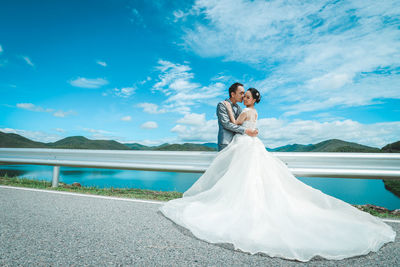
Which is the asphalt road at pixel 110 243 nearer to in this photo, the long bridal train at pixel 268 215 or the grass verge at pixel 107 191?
the long bridal train at pixel 268 215

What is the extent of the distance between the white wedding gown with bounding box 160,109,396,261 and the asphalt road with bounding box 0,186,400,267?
4.2 inches

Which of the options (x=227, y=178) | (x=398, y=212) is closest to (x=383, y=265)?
(x=227, y=178)

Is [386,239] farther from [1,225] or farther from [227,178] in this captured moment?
[1,225]

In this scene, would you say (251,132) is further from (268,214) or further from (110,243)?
(110,243)

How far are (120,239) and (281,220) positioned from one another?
1.66 m

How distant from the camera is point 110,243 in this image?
2049 mm

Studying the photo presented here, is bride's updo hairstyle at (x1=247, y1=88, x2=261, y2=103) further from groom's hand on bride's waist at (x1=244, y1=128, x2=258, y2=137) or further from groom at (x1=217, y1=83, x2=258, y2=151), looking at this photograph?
groom's hand on bride's waist at (x1=244, y1=128, x2=258, y2=137)

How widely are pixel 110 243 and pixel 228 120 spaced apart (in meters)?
2.72

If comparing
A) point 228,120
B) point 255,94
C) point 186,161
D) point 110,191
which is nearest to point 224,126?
point 228,120

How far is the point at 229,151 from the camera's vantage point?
3639 millimetres

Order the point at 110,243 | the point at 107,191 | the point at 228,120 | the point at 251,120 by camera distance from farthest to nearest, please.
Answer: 1. the point at 107,191
2. the point at 228,120
3. the point at 251,120
4. the point at 110,243

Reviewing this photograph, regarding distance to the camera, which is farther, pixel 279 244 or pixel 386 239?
pixel 386 239

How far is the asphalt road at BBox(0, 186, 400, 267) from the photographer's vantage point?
174 cm

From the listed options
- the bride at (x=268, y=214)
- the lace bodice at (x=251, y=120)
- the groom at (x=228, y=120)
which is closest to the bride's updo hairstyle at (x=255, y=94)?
the lace bodice at (x=251, y=120)
